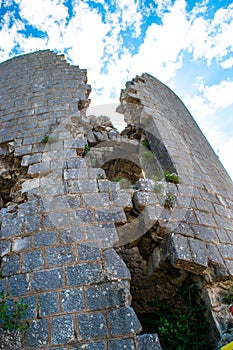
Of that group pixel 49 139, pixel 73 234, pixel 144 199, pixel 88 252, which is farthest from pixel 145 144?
pixel 88 252

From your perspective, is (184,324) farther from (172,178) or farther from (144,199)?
(172,178)

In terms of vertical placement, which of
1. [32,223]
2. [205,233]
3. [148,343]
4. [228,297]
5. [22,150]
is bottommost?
[148,343]

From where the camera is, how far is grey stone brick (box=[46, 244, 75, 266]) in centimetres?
292

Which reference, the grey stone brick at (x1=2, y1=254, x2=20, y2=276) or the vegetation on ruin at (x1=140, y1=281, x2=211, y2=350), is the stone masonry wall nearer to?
the grey stone brick at (x1=2, y1=254, x2=20, y2=276)

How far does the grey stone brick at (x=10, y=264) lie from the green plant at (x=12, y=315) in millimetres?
256

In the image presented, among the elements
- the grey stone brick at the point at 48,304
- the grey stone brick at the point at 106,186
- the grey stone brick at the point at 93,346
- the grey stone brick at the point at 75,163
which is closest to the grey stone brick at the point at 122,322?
the grey stone brick at the point at 93,346

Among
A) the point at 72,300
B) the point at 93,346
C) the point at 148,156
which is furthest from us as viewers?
the point at 148,156

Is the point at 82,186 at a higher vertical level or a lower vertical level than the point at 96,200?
higher

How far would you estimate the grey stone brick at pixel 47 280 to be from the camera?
9.05 feet

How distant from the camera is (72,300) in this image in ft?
8.79

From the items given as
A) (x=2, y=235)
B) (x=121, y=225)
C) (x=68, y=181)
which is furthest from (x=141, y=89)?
(x=2, y=235)

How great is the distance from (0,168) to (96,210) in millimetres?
1935

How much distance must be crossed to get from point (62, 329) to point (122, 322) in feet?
1.74

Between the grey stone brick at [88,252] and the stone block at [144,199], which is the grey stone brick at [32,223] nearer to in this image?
the grey stone brick at [88,252]
